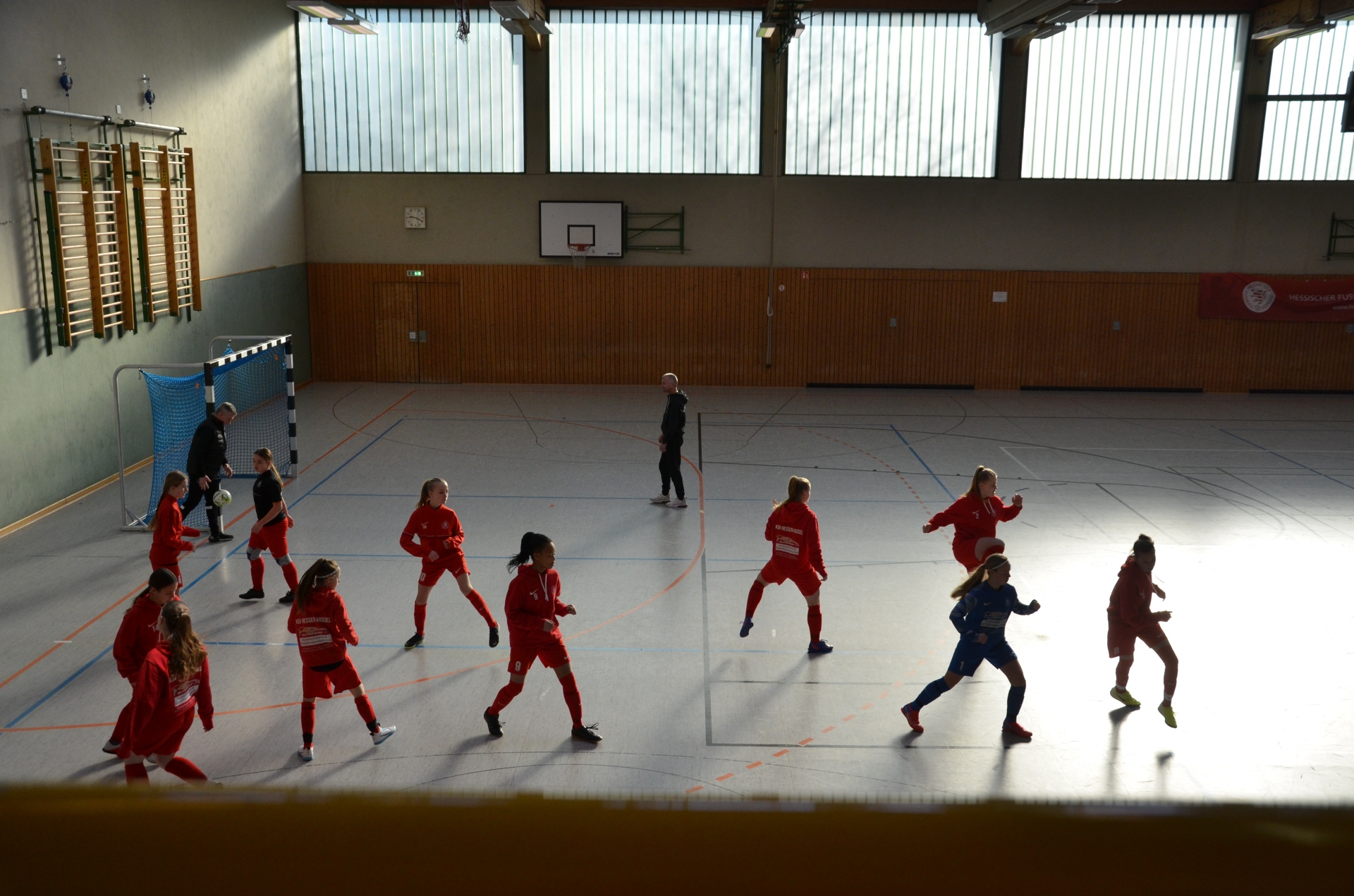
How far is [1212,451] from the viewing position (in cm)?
1823

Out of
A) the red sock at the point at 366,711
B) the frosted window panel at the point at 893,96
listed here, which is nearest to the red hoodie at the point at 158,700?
the red sock at the point at 366,711

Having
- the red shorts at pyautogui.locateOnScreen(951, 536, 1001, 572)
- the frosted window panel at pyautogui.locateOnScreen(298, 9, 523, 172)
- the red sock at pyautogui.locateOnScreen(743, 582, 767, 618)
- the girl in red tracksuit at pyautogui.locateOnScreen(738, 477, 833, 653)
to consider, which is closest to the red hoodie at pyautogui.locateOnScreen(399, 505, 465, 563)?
the red sock at pyautogui.locateOnScreen(743, 582, 767, 618)

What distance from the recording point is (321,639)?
23.0 ft

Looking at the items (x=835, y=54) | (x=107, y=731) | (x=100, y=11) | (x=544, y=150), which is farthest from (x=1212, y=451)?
(x=100, y=11)

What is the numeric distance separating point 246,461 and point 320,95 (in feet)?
36.8

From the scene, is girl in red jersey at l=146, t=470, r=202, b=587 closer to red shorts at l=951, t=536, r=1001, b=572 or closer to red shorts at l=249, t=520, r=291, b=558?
red shorts at l=249, t=520, r=291, b=558

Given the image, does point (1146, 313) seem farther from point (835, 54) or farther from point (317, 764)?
point (317, 764)

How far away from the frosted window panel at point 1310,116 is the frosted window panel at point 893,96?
21.0ft

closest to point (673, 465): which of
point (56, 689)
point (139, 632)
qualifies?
point (56, 689)

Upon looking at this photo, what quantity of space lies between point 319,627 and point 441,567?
2.21 meters

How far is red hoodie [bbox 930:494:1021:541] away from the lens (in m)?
9.27

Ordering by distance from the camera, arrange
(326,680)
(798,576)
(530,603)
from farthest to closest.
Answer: (798,576) < (530,603) < (326,680)

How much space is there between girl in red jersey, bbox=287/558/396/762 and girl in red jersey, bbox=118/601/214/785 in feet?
2.43

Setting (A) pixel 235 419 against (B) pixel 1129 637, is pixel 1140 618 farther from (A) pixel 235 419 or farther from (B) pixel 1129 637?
(A) pixel 235 419
